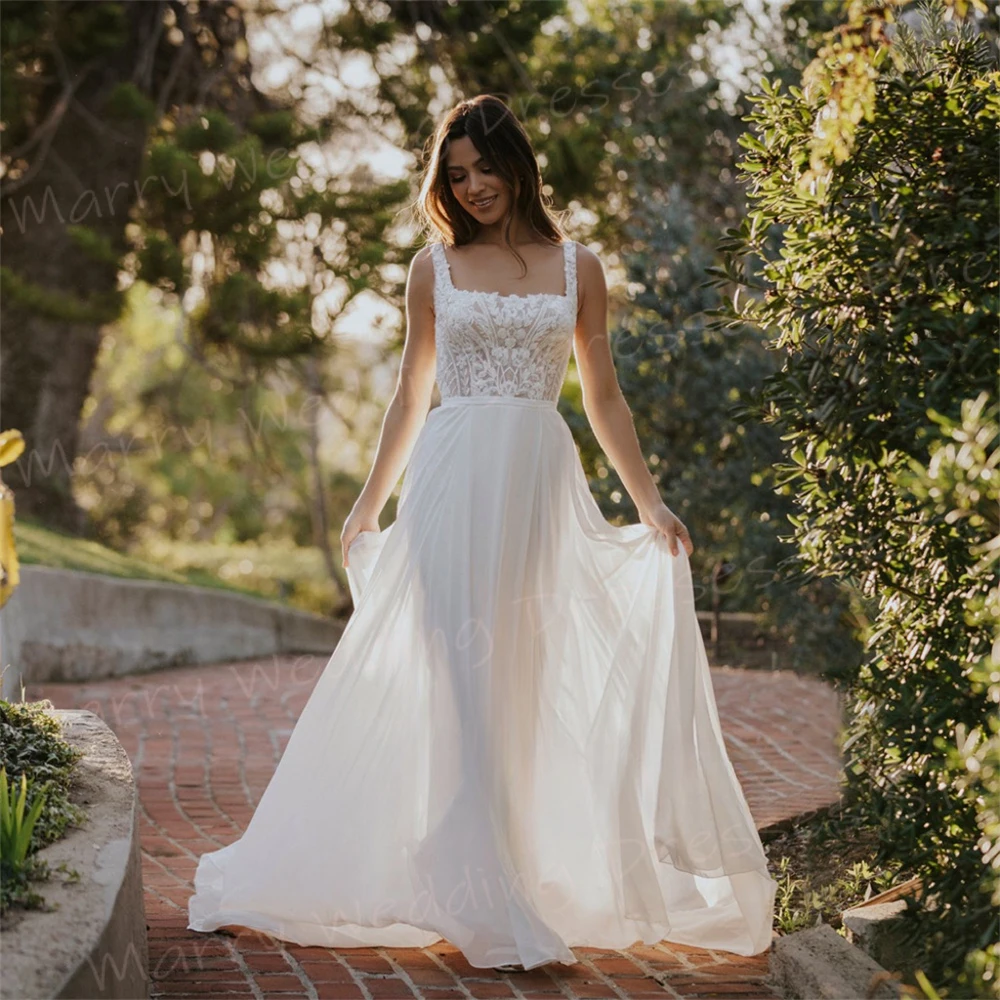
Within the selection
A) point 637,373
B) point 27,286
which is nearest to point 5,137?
point 27,286

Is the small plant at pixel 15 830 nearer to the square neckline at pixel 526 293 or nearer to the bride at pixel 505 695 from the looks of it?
the bride at pixel 505 695

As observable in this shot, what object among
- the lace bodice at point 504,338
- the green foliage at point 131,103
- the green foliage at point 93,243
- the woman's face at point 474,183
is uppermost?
the green foliage at point 131,103

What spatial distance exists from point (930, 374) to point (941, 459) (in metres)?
0.59

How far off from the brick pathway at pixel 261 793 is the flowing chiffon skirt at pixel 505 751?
0.08 metres

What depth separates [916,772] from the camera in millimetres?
3152

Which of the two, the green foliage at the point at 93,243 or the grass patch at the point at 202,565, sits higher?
the green foliage at the point at 93,243

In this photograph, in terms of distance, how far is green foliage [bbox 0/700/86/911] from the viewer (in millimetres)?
2812

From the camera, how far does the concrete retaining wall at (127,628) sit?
8531 mm

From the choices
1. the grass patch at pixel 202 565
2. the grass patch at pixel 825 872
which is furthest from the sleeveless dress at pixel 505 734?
the grass patch at pixel 202 565

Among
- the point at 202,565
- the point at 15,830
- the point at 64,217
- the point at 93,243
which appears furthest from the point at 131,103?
the point at 202,565

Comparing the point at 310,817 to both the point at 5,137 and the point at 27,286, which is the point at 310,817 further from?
the point at 5,137

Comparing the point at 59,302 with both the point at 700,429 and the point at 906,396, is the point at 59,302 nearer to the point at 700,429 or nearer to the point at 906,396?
the point at 700,429

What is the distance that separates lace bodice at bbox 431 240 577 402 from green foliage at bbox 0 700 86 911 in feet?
4.75

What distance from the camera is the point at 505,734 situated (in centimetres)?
363
